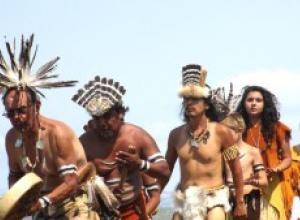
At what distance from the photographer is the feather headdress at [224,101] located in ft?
48.9

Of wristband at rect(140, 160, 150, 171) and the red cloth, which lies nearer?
wristband at rect(140, 160, 150, 171)

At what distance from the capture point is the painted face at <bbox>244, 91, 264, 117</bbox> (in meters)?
15.4

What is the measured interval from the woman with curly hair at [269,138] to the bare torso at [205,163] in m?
1.79

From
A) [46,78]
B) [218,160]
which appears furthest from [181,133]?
[46,78]

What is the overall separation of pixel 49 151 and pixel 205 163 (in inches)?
104

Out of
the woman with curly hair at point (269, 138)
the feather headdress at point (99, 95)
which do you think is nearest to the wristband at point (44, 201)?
the feather headdress at point (99, 95)

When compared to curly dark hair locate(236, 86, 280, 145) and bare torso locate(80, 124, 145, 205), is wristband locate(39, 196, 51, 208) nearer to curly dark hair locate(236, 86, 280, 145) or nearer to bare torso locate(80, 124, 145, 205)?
bare torso locate(80, 124, 145, 205)

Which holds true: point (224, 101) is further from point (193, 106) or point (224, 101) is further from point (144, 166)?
point (144, 166)

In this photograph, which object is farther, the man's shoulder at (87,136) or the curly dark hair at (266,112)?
the curly dark hair at (266,112)

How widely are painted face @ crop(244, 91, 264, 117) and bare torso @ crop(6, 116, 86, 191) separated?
4.32 m

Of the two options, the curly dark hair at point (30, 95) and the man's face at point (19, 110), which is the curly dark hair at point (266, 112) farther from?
the man's face at point (19, 110)

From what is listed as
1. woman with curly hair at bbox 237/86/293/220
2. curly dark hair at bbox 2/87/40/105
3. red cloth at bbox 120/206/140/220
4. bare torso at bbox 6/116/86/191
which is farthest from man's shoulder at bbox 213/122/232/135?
curly dark hair at bbox 2/87/40/105

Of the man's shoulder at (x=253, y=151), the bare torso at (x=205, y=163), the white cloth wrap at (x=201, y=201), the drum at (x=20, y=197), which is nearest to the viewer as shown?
the drum at (x=20, y=197)

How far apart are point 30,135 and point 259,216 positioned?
407 cm
